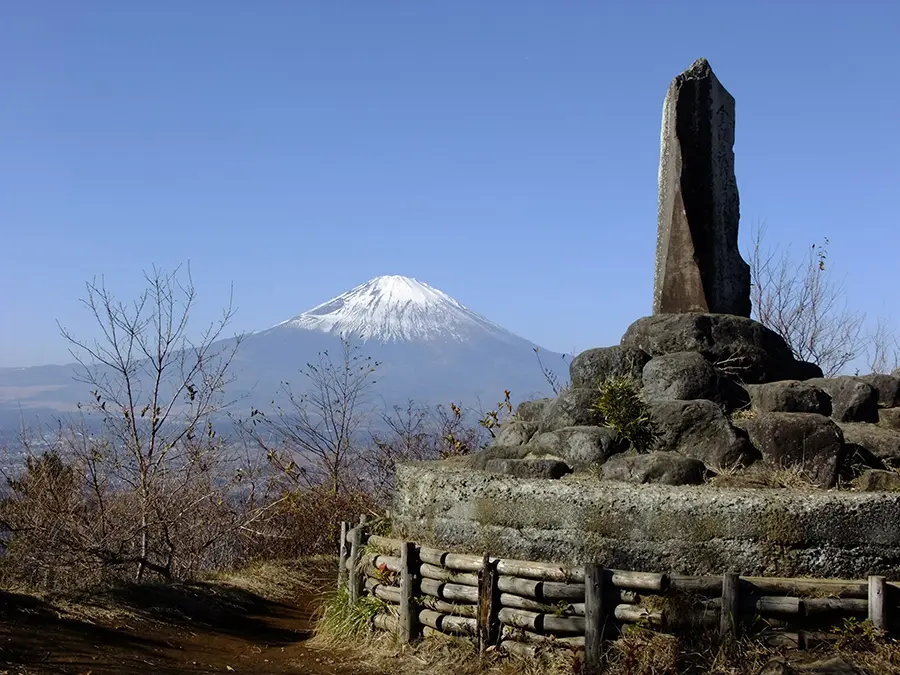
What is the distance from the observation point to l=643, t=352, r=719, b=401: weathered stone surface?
8672 mm

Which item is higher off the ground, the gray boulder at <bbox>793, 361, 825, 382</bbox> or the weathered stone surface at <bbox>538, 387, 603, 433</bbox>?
the gray boulder at <bbox>793, 361, 825, 382</bbox>

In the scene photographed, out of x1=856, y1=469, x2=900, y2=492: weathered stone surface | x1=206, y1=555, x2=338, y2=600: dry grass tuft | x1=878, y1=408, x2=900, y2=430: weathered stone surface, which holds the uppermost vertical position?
x1=878, y1=408, x2=900, y2=430: weathered stone surface

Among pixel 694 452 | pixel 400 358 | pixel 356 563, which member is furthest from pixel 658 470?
pixel 400 358

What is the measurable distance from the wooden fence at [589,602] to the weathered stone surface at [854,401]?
2171 millimetres

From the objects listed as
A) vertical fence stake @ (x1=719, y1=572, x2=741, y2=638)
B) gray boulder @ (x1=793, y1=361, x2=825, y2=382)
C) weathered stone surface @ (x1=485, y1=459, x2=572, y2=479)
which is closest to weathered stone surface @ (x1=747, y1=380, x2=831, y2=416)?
gray boulder @ (x1=793, y1=361, x2=825, y2=382)

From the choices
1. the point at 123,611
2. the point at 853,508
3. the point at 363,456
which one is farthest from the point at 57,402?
the point at 853,508

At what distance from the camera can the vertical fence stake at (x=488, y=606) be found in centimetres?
771

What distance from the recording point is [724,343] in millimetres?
9430

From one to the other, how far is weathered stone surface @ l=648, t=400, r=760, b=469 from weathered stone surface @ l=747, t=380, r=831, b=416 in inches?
24.6

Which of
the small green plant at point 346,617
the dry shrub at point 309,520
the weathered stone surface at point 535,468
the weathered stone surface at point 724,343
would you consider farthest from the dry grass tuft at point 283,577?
the weathered stone surface at point 724,343

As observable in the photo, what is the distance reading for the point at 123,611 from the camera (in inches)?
382

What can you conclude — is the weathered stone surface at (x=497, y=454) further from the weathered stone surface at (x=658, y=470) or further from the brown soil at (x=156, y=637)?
the brown soil at (x=156, y=637)

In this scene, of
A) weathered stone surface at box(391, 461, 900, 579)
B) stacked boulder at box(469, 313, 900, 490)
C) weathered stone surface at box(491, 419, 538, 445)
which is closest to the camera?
weathered stone surface at box(391, 461, 900, 579)

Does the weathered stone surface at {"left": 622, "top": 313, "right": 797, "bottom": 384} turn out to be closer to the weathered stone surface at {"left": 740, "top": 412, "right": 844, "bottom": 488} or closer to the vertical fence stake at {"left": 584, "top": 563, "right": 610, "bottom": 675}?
the weathered stone surface at {"left": 740, "top": 412, "right": 844, "bottom": 488}
